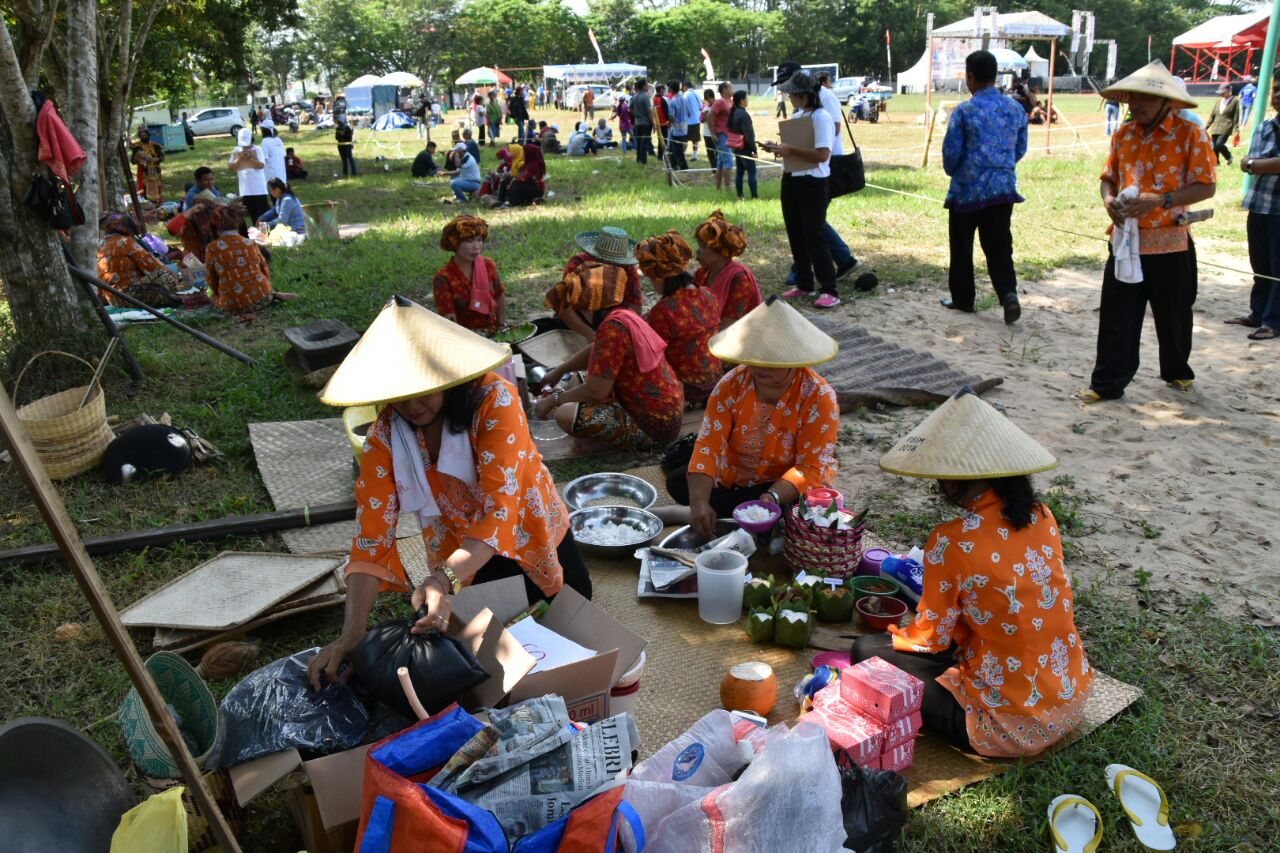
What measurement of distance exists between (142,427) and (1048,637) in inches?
185

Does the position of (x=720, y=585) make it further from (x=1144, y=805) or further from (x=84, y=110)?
(x=84, y=110)

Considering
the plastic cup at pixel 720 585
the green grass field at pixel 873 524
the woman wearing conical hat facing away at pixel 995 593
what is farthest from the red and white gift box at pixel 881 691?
the plastic cup at pixel 720 585

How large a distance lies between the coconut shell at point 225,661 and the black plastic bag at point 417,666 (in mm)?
1077

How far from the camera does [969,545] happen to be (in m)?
2.55

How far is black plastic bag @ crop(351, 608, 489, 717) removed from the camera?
91.2 inches

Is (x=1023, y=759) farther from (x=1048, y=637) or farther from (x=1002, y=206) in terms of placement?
(x=1002, y=206)

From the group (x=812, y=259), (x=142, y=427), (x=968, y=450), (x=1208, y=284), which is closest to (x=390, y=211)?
(x=812, y=259)

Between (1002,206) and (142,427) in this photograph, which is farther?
(1002,206)

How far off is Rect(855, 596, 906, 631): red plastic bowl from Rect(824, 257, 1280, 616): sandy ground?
1.01m

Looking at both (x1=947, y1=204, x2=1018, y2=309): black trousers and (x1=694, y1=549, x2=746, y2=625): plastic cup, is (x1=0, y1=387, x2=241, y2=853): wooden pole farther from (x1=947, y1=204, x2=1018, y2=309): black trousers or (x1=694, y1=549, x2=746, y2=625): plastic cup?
(x1=947, y1=204, x2=1018, y2=309): black trousers

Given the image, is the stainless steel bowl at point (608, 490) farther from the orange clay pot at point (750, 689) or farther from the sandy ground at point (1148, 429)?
the orange clay pot at point (750, 689)

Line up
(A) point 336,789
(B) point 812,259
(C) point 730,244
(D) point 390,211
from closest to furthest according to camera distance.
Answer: (A) point 336,789 → (C) point 730,244 → (B) point 812,259 → (D) point 390,211

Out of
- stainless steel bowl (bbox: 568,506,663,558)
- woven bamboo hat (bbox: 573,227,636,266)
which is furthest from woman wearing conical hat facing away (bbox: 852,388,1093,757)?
woven bamboo hat (bbox: 573,227,636,266)

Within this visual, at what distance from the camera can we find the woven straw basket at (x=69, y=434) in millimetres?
4711
